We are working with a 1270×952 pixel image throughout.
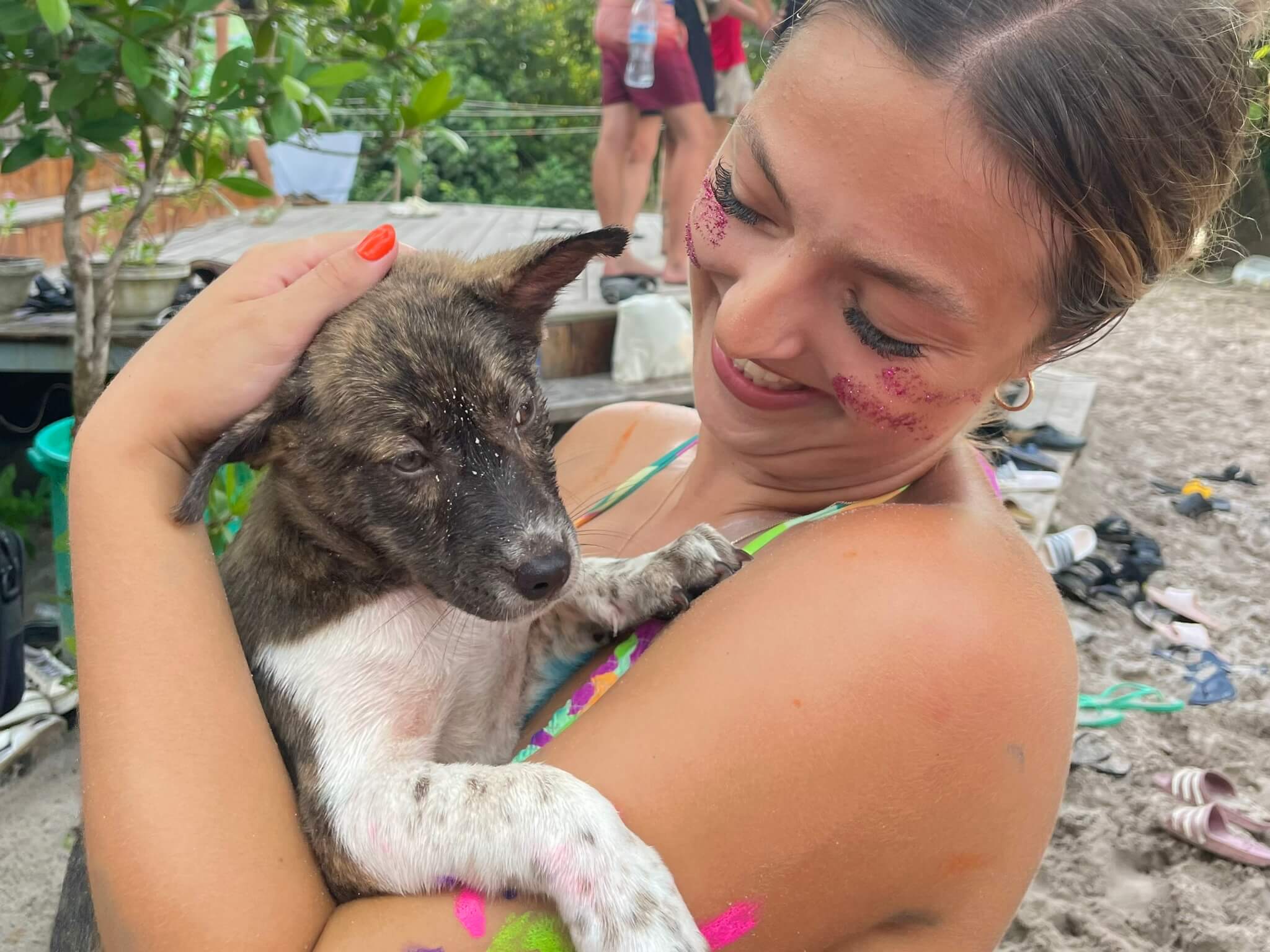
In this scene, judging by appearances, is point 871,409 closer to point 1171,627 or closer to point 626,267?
point 1171,627

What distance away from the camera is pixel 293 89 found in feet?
11.5

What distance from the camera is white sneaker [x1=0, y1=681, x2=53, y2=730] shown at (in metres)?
4.16

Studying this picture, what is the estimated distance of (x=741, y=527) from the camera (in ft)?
7.32

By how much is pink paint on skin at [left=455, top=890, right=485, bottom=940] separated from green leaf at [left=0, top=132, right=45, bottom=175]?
3.35 m

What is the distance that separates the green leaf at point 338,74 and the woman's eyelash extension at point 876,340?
8.14 ft

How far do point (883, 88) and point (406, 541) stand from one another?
50.7 inches

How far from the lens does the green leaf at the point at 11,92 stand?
332cm

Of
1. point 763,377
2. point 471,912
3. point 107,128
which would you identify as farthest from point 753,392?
point 107,128

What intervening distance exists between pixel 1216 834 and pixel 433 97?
4043mm

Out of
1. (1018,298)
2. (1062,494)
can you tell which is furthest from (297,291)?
(1062,494)

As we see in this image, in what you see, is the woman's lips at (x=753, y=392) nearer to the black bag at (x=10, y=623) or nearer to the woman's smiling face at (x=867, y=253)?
the woman's smiling face at (x=867, y=253)

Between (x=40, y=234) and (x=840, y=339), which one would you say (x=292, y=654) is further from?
(x=40, y=234)

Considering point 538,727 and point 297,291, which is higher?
point 297,291

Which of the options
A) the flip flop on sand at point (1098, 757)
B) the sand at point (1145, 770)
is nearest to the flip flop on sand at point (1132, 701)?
the sand at point (1145, 770)
